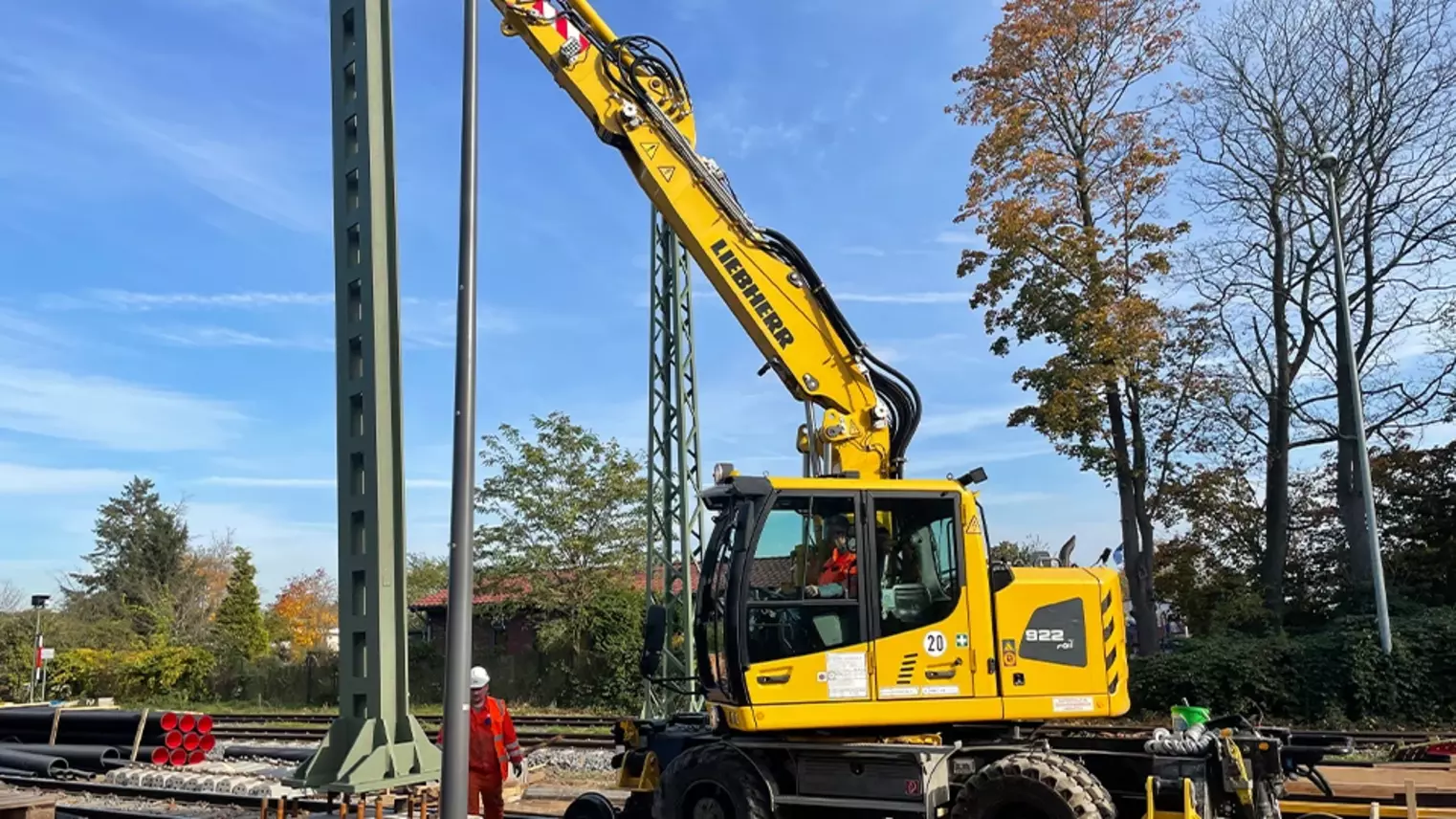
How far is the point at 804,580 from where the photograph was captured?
7.60 meters

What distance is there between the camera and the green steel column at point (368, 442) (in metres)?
6.81

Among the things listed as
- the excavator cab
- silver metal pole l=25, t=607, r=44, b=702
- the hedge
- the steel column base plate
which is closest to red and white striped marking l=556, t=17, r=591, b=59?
the excavator cab

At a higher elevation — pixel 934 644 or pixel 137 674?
pixel 934 644

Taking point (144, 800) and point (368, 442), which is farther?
point (144, 800)

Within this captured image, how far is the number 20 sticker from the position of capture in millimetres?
7555

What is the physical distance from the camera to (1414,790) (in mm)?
7406

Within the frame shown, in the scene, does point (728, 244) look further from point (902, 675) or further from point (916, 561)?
point (902, 675)

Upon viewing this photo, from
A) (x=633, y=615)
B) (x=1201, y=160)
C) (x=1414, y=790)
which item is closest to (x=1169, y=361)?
(x=1201, y=160)

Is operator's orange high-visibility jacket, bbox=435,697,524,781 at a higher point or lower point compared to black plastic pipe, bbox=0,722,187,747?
higher

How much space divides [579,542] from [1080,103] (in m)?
16.3

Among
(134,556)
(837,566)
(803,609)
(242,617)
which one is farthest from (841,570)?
(134,556)

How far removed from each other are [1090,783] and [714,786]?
2630 millimetres

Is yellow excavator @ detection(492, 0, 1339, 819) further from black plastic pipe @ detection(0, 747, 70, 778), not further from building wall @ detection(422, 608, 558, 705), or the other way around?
building wall @ detection(422, 608, 558, 705)

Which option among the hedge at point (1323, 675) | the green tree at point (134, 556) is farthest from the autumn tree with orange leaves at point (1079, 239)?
the green tree at point (134, 556)
